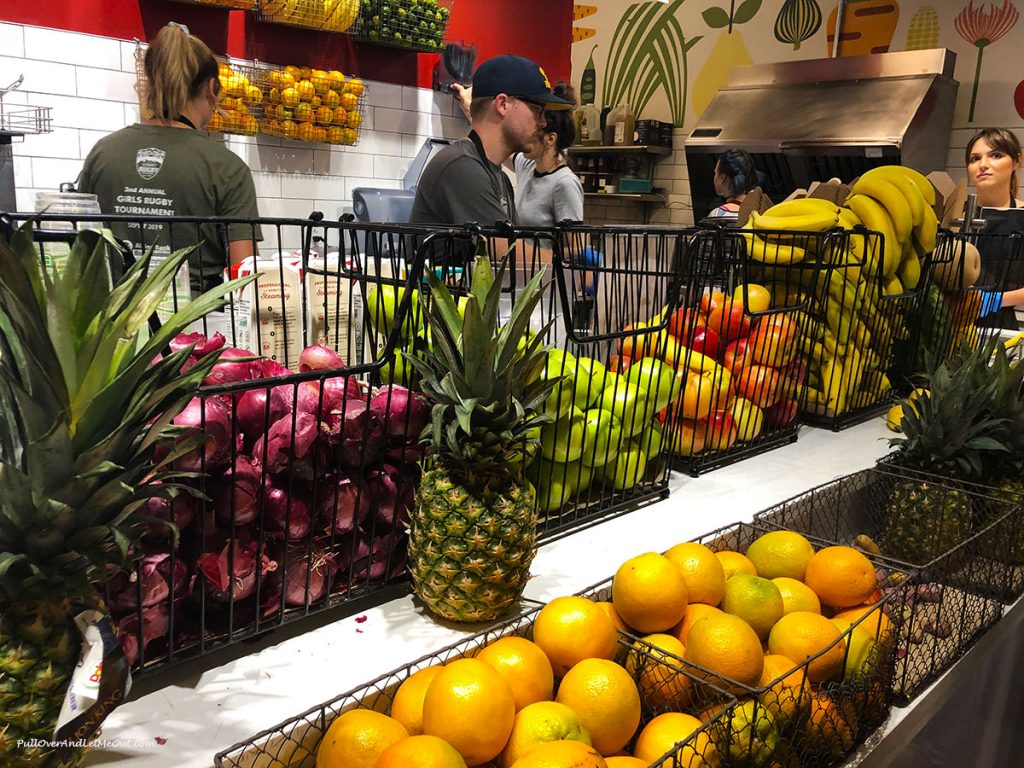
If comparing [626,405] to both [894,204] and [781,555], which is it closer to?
[781,555]

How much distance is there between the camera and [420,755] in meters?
0.66

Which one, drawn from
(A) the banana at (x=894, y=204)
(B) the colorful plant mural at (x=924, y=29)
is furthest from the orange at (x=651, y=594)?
(B) the colorful plant mural at (x=924, y=29)

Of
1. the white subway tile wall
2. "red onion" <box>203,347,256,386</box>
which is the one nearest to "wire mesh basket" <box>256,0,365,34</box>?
the white subway tile wall

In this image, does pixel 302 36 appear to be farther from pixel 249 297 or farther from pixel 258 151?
pixel 249 297

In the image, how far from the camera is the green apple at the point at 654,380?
1307mm

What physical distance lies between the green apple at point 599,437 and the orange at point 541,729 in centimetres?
47

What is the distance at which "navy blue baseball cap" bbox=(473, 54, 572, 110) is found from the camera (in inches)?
90.3

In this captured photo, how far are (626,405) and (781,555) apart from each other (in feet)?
1.04

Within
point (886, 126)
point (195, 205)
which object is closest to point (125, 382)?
point (195, 205)

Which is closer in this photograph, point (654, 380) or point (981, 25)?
point (654, 380)

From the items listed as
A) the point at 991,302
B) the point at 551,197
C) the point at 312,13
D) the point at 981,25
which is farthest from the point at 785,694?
the point at 981,25

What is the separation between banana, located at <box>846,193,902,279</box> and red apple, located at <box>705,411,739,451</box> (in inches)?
24.5

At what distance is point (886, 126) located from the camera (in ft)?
13.2

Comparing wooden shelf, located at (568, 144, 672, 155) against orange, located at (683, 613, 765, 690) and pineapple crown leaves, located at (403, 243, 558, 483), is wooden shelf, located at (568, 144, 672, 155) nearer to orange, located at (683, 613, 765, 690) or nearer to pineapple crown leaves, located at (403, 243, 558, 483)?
pineapple crown leaves, located at (403, 243, 558, 483)
